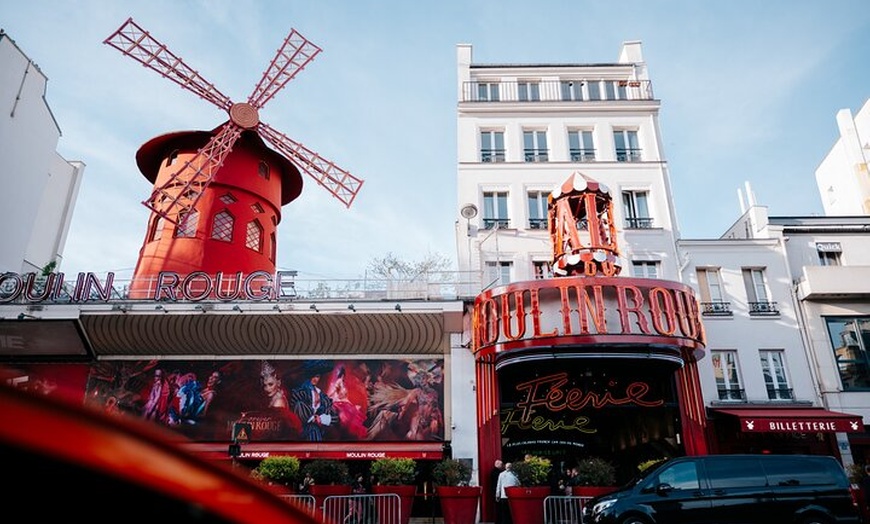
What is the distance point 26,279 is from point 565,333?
12971mm

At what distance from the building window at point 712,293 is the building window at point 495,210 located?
17.4 feet

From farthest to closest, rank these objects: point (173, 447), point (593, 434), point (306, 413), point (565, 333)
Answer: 1. point (593, 434)
2. point (306, 413)
3. point (565, 333)
4. point (173, 447)

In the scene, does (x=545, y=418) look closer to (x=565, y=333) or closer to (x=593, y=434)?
(x=593, y=434)

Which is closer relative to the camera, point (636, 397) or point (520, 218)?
point (636, 397)

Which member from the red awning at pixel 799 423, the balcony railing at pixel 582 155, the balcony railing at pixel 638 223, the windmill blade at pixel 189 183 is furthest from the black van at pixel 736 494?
the windmill blade at pixel 189 183

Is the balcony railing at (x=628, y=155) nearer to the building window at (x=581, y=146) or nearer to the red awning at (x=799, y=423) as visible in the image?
the building window at (x=581, y=146)

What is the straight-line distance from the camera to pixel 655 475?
8.50 metres

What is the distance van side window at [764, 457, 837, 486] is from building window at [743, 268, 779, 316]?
289 inches

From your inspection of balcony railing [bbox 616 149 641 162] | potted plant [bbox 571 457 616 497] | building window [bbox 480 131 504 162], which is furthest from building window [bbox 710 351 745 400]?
building window [bbox 480 131 504 162]

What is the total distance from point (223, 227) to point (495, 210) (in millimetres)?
7928

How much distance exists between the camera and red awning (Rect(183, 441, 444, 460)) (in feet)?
42.9

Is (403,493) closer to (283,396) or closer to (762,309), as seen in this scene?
(283,396)

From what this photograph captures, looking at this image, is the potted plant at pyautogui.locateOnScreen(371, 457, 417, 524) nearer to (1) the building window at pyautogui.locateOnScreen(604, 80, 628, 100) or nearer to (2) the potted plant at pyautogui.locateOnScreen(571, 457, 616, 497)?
(2) the potted plant at pyautogui.locateOnScreen(571, 457, 616, 497)

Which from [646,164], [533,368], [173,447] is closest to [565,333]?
[533,368]
